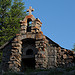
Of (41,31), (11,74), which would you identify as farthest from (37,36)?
(11,74)

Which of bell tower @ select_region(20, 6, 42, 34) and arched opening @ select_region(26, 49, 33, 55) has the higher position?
bell tower @ select_region(20, 6, 42, 34)

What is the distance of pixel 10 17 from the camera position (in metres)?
20.5

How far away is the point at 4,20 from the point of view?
20812mm

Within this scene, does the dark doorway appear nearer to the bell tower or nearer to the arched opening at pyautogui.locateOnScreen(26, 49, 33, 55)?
the arched opening at pyautogui.locateOnScreen(26, 49, 33, 55)

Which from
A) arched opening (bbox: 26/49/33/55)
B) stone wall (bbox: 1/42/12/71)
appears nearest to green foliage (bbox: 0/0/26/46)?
stone wall (bbox: 1/42/12/71)

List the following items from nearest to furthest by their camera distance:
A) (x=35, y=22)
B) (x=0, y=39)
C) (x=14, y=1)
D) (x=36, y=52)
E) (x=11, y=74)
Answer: (x=11, y=74), (x=36, y=52), (x=35, y=22), (x=0, y=39), (x=14, y=1)

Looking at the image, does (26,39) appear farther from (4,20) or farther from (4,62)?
(4,20)

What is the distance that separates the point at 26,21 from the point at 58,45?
3472 millimetres

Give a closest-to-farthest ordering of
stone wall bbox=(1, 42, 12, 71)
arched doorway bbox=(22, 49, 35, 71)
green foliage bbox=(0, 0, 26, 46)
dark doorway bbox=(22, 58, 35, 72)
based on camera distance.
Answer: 1. arched doorway bbox=(22, 49, 35, 71)
2. dark doorway bbox=(22, 58, 35, 72)
3. stone wall bbox=(1, 42, 12, 71)
4. green foliage bbox=(0, 0, 26, 46)

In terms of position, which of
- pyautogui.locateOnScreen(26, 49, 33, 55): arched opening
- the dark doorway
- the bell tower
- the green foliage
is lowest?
the dark doorway

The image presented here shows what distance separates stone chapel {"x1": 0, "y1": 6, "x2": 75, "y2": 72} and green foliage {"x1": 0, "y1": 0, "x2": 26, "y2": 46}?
5.60m

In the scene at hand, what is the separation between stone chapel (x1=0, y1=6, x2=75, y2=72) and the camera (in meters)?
13.0

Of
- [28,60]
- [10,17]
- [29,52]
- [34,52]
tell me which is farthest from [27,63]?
[10,17]

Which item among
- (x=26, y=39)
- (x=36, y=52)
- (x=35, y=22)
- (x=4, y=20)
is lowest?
(x=36, y=52)
